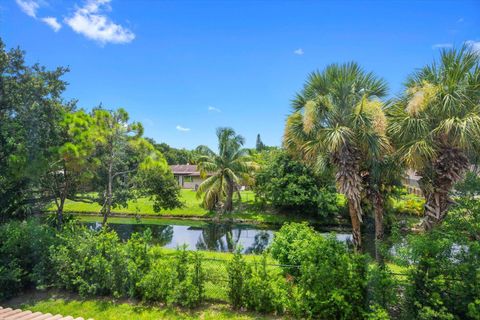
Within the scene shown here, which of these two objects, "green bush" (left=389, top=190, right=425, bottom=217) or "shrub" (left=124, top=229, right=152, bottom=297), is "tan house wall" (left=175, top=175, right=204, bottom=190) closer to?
"green bush" (left=389, top=190, right=425, bottom=217)

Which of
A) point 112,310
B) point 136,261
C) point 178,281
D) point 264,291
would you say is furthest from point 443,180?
point 112,310

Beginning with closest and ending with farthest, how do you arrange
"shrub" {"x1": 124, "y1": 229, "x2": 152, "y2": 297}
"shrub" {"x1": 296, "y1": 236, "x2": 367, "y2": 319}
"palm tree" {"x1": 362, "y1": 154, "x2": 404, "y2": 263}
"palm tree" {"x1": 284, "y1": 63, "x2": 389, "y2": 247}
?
"shrub" {"x1": 296, "y1": 236, "x2": 367, "y2": 319} → "shrub" {"x1": 124, "y1": 229, "x2": 152, "y2": 297} → "palm tree" {"x1": 284, "y1": 63, "x2": 389, "y2": 247} → "palm tree" {"x1": 362, "y1": 154, "x2": 404, "y2": 263}

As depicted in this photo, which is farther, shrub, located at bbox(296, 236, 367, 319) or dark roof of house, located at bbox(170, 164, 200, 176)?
dark roof of house, located at bbox(170, 164, 200, 176)

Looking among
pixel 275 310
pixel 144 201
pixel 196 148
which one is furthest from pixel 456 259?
pixel 144 201

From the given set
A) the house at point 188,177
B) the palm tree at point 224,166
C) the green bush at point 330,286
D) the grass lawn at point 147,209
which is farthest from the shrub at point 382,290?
the house at point 188,177

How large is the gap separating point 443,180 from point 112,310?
906 centimetres

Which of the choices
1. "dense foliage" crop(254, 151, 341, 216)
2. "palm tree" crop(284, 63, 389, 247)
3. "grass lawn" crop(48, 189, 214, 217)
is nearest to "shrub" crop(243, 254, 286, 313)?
"palm tree" crop(284, 63, 389, 247)

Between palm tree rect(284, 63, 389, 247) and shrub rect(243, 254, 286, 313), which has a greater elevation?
palm tree rect(284, 63, 389, 247)

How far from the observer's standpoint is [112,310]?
5.59m

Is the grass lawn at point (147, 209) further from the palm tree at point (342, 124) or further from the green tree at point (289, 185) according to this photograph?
the palm tree at point (342, 124)

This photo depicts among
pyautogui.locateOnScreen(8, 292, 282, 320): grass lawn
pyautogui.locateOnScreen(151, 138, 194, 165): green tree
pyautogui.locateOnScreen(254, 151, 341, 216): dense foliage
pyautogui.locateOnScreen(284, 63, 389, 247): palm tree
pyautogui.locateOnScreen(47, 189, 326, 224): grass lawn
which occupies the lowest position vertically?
pyautogui.locateOnScreen(8, 292, 282, 320): grass lawn

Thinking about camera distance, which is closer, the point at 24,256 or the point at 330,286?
the point at 330,286

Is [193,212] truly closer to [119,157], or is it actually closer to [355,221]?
[119,157]

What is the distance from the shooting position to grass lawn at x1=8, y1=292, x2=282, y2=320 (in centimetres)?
530
